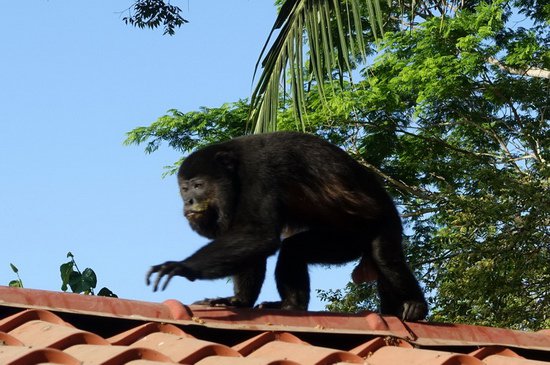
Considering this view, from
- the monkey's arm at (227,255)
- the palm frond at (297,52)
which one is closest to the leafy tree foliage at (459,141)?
the palm frond at (297,52)

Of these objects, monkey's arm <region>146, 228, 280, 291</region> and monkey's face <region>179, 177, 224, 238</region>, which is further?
monkey's face <region>179, 177, 224, 238</region>

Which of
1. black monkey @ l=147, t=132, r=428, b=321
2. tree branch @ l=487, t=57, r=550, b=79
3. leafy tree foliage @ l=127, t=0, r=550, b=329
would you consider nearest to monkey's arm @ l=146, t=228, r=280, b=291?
black monkey @ l=147, t=132, r=428, b=321

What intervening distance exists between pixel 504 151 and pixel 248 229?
1157 centimetres

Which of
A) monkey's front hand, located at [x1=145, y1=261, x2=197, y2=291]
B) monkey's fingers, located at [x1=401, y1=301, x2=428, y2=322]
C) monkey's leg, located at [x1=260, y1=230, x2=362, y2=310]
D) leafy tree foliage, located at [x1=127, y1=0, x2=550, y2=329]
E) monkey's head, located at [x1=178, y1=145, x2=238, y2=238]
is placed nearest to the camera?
monkey's front hand, located at [x1=145, y1=261, x2=197, y2=291]

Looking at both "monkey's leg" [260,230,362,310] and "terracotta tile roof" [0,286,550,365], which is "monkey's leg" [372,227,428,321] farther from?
"terracotta tile roof" [0,286,550,365]

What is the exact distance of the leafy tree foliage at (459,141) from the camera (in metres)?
A: 13.6

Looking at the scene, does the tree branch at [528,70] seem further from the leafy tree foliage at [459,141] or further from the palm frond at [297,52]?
the palm frond at [297,52]

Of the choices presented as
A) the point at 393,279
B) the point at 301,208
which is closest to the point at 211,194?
the point at 301,208

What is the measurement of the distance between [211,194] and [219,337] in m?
1.72

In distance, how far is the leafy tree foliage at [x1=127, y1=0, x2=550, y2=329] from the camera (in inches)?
537

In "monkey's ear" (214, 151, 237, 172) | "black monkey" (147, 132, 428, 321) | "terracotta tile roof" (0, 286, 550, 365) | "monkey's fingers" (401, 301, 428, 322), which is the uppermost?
"monkey's ear" (214, 151, 237, 172)

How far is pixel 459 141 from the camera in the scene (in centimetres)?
1622

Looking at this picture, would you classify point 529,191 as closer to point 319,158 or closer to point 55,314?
point 319,158

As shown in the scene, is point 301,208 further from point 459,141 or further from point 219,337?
point 459,141
